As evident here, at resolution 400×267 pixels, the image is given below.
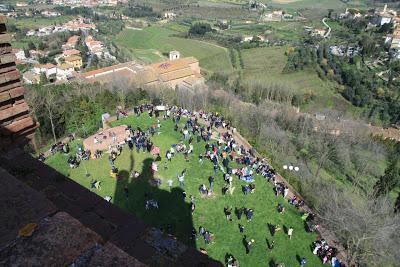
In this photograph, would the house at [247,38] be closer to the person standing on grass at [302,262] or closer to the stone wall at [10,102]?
the person standing on grass at [302,262]

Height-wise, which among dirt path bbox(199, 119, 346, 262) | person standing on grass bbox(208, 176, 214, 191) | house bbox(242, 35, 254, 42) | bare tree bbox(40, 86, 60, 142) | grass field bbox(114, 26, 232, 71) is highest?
bare tree bbox(40, 86, 60, 142)

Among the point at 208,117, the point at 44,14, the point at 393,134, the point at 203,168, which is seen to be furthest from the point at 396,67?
the point at 44,14

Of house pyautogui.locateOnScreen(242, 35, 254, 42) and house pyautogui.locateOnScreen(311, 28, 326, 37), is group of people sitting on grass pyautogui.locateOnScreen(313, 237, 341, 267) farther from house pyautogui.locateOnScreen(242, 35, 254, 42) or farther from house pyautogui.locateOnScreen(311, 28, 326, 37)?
house pyautogui.locateOnScreen(311, 28, 326, 37)

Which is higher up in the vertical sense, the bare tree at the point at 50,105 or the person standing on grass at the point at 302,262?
the bare tree at the point at 50,105

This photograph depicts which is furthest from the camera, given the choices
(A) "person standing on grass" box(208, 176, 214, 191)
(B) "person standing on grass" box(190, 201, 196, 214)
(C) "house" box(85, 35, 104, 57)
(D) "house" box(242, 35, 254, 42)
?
(D) "house" box(242, 35, 254, 42)

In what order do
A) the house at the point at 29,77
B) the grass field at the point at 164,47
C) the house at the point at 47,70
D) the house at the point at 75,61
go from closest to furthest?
the house at the point at 29,77 → the house at the point at 47,70 → the house at the point at 75,61 → the grass field at the point at 164,47

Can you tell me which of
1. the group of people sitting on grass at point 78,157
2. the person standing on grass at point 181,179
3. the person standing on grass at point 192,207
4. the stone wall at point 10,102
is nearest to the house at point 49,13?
the group of people sitting on grass at point 78,157

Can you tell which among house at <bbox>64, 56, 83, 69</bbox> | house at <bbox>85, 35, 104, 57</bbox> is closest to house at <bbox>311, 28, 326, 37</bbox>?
house at <bbox>85, 35, 104, 57</bbox>

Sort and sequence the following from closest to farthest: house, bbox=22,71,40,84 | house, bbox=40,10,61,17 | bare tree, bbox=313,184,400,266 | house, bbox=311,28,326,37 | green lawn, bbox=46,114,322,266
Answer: bare tree, bbox=313,184,400,266
green lawn, bbox=46,114,322,266
house, bbox=22,71,40,84
house, bbox=311,28,326,37
house, bbox=40,10,61,17

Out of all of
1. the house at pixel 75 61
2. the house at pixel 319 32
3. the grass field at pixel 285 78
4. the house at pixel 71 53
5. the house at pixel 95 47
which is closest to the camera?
the grass field at pixel 285 78
